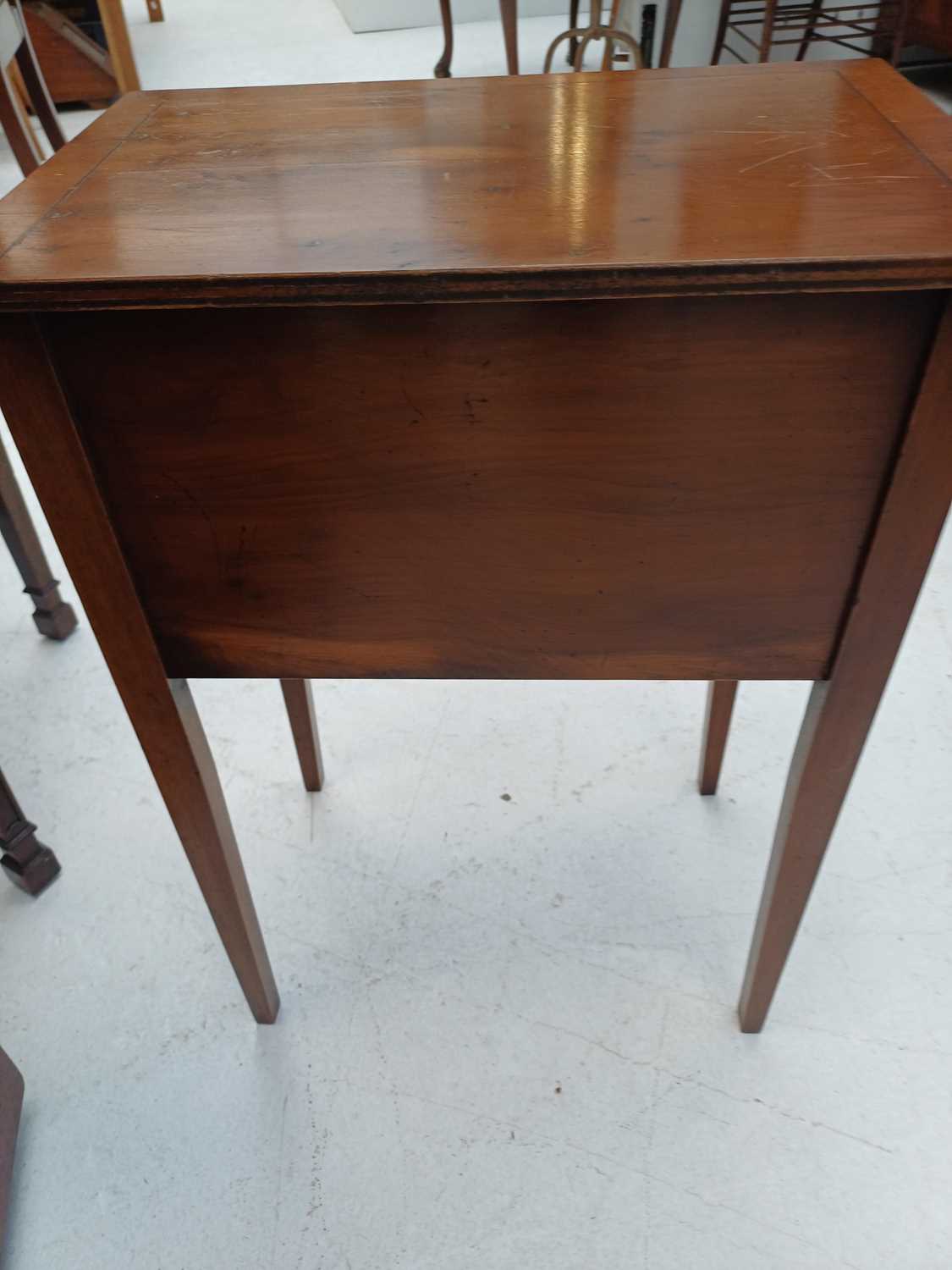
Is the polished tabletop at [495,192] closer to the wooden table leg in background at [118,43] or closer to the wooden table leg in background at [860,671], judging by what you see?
the wooden table leg in background at [860,671]

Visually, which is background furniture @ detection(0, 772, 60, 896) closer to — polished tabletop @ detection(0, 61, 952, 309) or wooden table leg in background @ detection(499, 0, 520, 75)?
polished tabletop @ detection(0, 61, 952, 309)

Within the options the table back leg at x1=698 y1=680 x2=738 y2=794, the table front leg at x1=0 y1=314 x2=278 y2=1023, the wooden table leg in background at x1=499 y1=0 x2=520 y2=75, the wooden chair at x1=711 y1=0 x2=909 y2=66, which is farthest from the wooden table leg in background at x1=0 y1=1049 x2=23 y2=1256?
the wooden chair at x1=711 y1=0 x2=909 y2=66

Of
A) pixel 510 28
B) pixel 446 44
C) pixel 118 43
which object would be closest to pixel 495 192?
pixel 510 28

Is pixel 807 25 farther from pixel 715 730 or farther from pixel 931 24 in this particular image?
pixel 715 730

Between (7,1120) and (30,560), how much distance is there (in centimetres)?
90

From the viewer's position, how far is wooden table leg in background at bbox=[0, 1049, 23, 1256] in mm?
964

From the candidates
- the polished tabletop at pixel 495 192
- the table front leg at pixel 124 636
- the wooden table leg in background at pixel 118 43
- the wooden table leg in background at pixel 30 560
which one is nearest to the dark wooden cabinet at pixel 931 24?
the wooden table leg in background at pixel 118 43

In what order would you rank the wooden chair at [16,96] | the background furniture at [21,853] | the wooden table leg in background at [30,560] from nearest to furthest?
the background furniture at [21,853]
the wooden table leg in background at [30,560]
the wooden chair at [16,96]

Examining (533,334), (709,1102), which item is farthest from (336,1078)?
(533,334)

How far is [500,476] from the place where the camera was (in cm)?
69

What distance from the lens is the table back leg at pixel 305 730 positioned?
125 cm

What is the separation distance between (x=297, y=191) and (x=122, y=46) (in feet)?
14.4

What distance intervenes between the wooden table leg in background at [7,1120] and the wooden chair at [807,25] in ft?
11.6

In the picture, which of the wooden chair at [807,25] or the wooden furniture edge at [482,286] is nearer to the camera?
the wooden furniture edge at [482,286]
